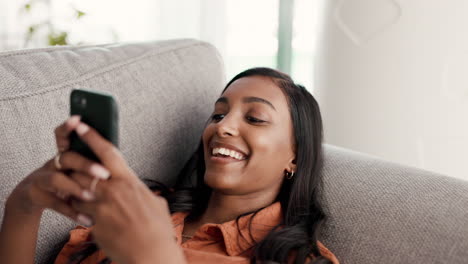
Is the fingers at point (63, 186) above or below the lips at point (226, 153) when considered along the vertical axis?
above

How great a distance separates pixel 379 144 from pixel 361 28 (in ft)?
1.34

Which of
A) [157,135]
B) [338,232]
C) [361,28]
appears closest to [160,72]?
[157,135]

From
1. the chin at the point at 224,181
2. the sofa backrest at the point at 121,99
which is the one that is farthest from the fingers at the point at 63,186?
the chin at the point at 224,181

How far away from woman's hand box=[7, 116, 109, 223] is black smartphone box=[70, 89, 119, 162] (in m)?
0.01

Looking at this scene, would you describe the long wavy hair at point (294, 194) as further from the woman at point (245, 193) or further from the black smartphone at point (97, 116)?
the black smartphone at point (97, 116)

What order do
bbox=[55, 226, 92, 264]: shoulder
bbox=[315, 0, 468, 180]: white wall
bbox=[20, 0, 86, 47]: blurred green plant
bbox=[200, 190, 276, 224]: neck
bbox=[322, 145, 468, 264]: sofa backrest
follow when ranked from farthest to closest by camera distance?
bbox=[20, 0, 86, 47]: blurred green plant
bbox=[315, 0, 468, 180]: white wall
bbox=[200, 190, 276, 224]: neck
bbox=[55, 226, 92, 264]: shoulder
bbox=[322, 145, 468, 264]: sofa backrest

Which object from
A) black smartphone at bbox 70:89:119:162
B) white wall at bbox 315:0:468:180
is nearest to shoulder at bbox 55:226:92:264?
black smartphone at bbox 70:89:119:162

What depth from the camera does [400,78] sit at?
1772 mm

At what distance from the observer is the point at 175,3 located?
3213 millimetres

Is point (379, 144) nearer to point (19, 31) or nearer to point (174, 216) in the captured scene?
point (174, 216)

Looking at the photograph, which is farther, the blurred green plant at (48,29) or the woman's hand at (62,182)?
the blurred green plant at (48,29)

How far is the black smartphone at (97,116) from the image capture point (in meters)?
0.71

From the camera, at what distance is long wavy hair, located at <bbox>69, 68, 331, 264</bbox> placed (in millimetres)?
1060

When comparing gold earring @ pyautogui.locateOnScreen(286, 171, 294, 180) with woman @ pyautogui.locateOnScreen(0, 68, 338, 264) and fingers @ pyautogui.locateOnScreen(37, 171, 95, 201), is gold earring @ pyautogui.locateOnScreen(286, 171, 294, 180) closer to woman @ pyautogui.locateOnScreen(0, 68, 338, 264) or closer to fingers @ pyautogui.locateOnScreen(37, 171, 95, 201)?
woman @ pyautogui.locateOnScreen(0, 68, 338, 264)
